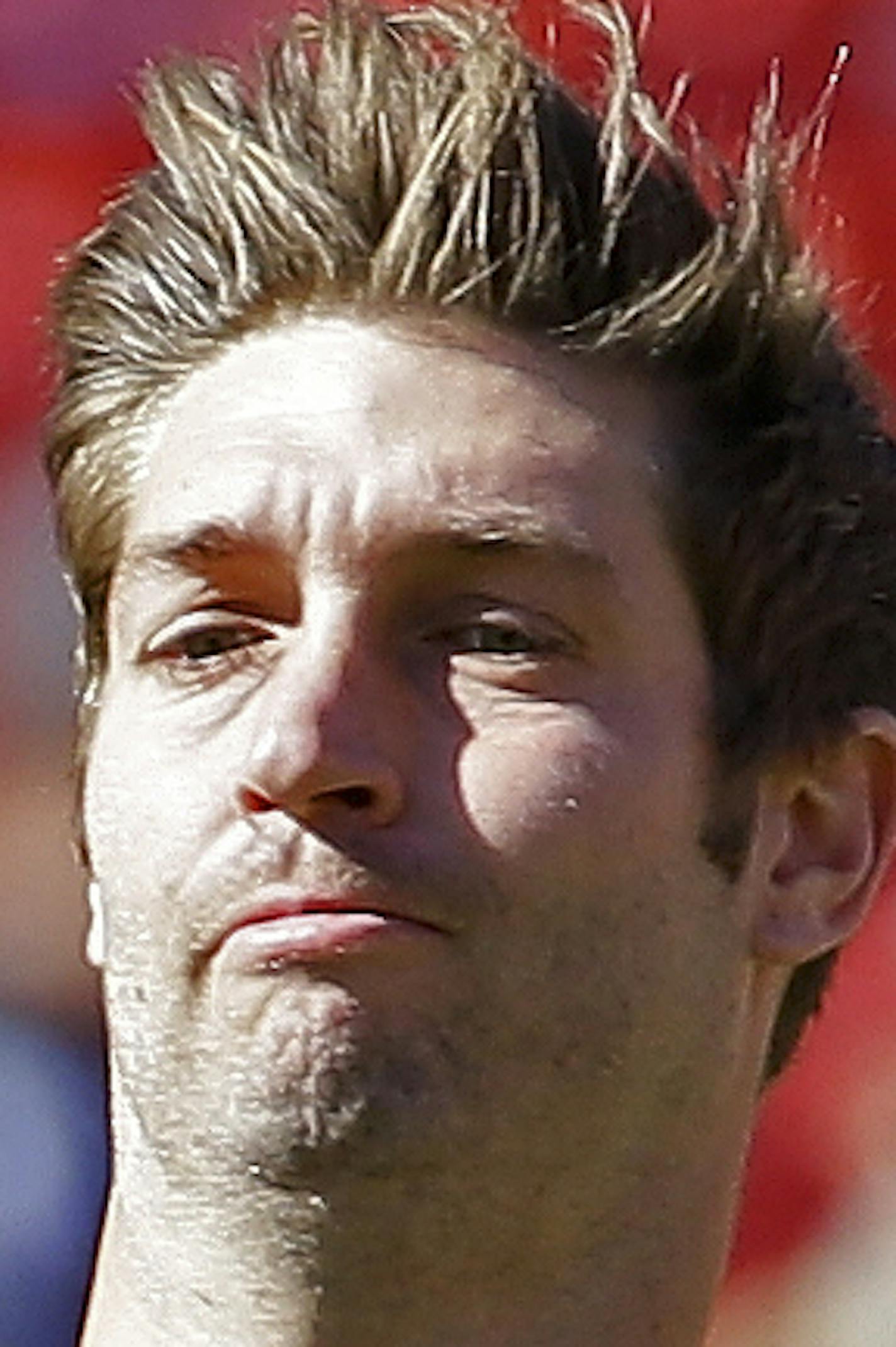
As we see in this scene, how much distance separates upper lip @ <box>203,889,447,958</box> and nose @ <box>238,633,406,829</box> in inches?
1.4

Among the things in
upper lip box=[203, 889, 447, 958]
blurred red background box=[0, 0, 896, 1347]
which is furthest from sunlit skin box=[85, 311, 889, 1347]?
blurred red background box=[0, 0, 896, 1347]

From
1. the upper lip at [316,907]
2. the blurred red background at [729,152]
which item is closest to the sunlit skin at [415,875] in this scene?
the upper lip at [316,907]

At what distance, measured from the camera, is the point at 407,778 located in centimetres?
151

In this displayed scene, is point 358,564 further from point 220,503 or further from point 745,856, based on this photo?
point 745,856

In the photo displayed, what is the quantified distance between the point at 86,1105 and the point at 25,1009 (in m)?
0.09

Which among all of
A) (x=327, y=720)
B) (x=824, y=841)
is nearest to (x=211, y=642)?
(x=327, y=720)

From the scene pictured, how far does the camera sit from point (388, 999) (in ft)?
4.80

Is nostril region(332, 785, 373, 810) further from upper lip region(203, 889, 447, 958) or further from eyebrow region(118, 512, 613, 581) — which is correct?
eyebrow region(118, 512, 613, 581)

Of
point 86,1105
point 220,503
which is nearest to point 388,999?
point 220,503

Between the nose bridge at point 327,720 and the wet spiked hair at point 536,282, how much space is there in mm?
218

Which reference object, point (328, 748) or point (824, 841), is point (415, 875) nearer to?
point (328, 748)

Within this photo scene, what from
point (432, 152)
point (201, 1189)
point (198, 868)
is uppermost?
point (432, 152)

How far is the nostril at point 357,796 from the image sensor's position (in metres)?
1.48

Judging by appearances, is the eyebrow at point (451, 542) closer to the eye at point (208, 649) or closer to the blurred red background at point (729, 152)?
the eye at point (208, 649)
